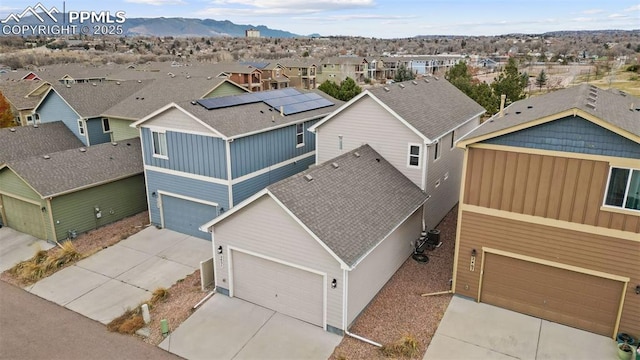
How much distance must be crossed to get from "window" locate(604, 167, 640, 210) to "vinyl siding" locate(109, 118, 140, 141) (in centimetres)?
2433

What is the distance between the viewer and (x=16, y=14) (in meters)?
57.3

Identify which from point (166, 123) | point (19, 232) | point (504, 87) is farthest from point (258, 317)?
point (504, 87)

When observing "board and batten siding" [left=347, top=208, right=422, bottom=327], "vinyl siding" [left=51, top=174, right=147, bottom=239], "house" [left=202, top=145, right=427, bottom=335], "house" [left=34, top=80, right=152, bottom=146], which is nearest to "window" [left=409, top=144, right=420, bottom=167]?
"board and batten siding" [left=347, top=208, right=422, bottom=327]

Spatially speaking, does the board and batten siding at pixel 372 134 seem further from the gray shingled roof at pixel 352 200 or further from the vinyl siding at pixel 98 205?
the vinyl siding at pixel 98 205

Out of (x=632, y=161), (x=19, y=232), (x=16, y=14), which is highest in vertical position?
(x=16, y=14)

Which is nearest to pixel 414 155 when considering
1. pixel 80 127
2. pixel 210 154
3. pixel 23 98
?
pixel 210 154

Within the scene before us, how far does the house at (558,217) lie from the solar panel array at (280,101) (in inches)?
448

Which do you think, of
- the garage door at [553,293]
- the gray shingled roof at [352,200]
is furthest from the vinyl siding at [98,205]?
the garage door at [553,293]

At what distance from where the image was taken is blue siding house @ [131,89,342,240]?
56.0 feet

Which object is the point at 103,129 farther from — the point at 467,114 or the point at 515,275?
the point at 515,275

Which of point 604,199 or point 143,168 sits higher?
point 604,199

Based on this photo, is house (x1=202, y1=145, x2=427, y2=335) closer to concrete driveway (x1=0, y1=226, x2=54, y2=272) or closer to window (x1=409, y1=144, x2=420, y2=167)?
window (x1=409, y1=144, x2=420, y2=167)

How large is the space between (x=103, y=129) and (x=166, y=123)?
40.9 feet

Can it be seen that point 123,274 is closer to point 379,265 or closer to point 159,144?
point 159,144
